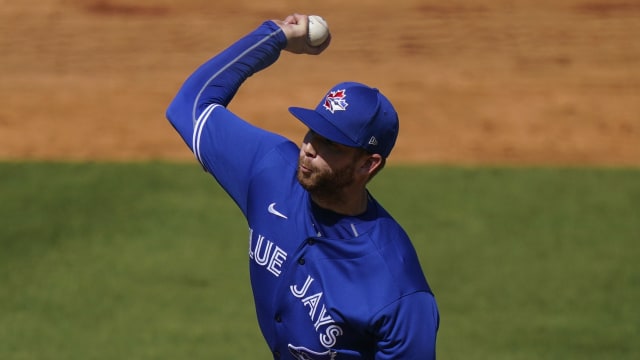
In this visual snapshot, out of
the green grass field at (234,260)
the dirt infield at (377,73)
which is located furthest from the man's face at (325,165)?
the dirt infield at (377,73)

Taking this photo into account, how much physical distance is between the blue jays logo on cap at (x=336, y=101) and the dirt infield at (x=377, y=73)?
552 centimetres

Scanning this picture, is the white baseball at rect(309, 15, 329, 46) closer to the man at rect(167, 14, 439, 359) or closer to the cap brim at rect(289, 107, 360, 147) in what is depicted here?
the man at rect(167, 14, 439, 359)

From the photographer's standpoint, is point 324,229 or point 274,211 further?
point 274,211

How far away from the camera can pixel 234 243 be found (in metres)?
8.31

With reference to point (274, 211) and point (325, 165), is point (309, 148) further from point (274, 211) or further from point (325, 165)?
point (274, 211)

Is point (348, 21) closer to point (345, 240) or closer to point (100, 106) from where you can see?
point (100, 106)

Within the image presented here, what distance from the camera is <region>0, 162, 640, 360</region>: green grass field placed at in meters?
7.28

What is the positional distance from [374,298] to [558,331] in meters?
3.72

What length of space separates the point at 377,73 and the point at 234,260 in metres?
2.92

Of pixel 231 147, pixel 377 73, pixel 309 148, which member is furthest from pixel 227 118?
pixel 377 73

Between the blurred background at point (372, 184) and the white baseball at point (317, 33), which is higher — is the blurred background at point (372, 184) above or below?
below

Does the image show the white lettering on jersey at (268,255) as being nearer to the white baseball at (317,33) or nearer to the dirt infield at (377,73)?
the white baseball at (317,33)

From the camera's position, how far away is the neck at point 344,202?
13.3ft

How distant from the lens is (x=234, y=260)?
8133 millimetres
